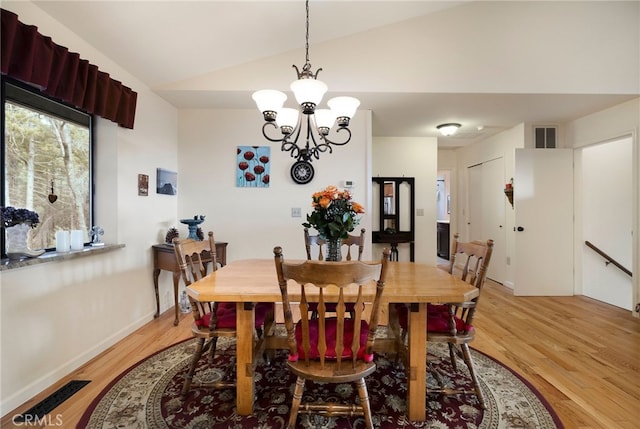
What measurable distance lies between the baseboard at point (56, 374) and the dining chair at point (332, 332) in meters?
1.60

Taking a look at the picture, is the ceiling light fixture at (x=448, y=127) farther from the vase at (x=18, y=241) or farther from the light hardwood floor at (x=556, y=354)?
the vase at (x=18, y=241)

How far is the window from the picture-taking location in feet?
6.07

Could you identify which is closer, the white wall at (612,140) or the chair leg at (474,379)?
the chair leg at (474,379)

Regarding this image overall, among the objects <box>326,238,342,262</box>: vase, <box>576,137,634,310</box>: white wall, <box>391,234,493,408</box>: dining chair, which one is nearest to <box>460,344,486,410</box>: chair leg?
<box>391,234,493,408</box>: dining chair

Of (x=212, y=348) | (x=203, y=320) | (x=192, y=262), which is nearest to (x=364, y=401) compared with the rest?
(x=203, y=320)

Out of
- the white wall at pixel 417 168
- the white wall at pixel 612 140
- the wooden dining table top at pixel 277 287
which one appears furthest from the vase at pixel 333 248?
the white wall at pixel 612 140

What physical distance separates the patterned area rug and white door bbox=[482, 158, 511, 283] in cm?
279

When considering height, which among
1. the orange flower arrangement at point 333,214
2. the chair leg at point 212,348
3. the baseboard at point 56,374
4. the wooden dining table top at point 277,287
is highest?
the orange flower arrangement at point 333,214

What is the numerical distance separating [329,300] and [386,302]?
11.1 inches

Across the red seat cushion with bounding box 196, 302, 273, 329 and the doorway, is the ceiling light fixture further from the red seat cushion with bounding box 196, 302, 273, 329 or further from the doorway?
the red seat cushion with bounding box 196, 302, 273, 329

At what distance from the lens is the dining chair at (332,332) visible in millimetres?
1198

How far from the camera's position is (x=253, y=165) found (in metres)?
3.53

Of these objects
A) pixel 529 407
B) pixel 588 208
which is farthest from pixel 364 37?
pixel 588 208

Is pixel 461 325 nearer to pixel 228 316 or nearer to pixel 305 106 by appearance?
pixel 228 316
